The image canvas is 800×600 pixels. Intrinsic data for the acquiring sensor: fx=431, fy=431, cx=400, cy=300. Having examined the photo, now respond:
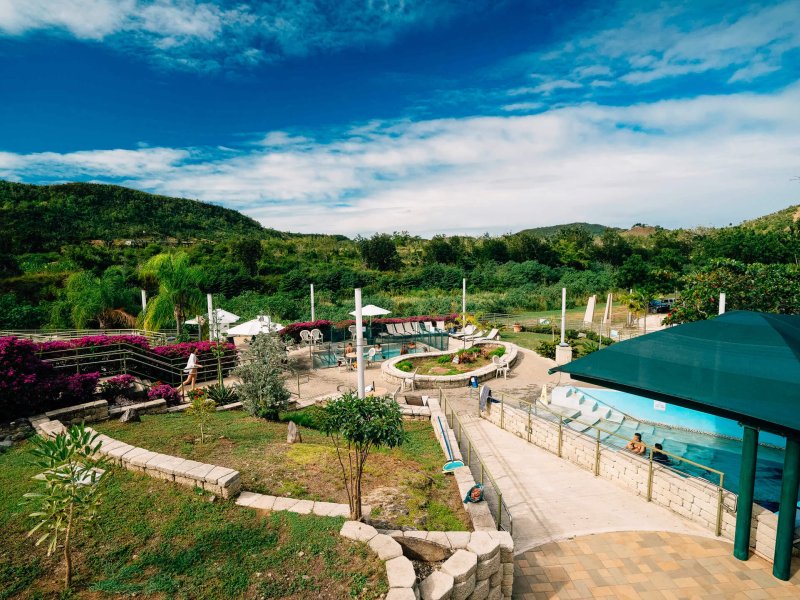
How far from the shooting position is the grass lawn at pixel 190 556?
366 centimetres

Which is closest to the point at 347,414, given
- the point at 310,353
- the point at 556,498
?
the point at 556,498

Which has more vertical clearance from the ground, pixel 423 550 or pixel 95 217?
pixel 95 217

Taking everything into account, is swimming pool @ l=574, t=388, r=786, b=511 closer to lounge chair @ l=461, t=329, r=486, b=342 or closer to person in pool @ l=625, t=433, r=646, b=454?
person in pool @ l=625, t=433, r=646, b=454

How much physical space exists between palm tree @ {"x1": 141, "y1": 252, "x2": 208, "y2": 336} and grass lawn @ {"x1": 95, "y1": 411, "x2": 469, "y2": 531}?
34.2ft

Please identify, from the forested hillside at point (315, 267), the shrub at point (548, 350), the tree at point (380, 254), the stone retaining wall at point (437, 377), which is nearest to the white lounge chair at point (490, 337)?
the shrub at point (548, 350)

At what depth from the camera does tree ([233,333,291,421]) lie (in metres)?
9.49

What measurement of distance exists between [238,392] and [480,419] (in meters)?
5.79

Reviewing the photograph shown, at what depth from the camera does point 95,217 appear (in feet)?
172

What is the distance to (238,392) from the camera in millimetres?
9844

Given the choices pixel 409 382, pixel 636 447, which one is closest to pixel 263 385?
pixel 409 382

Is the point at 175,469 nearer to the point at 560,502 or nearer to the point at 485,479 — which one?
the point at 485,479

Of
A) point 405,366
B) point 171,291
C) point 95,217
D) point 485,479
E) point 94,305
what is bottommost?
point 485,479

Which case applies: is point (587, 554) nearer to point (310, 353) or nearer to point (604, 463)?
point (604, 463)

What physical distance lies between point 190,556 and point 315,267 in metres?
36.6
